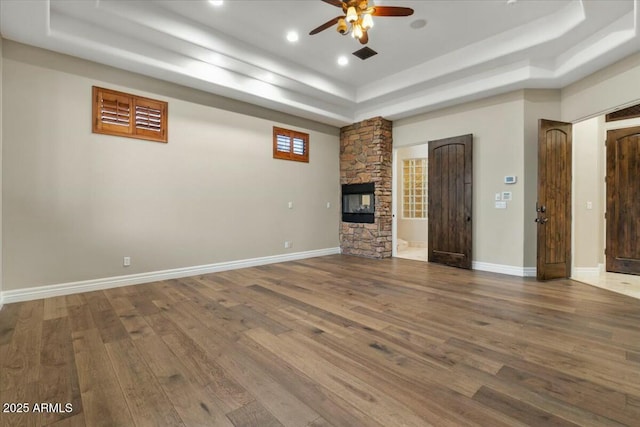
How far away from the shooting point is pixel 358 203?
6719mm

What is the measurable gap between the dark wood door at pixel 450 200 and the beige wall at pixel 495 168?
0.43 feet

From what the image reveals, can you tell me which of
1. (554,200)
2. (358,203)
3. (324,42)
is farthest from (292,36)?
(554,200)

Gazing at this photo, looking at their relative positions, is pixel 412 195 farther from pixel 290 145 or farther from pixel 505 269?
pixel 290 145

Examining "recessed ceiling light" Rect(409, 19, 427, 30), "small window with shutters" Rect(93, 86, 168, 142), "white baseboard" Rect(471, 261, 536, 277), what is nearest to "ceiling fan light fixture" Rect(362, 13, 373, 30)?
"recessed ceiling light" Rect(409, 19, 427, 30)

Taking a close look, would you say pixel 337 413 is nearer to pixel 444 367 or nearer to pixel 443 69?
pixel 444 367

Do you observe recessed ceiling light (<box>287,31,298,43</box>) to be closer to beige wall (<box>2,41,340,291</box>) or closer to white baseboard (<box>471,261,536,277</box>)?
beige wall (<box>2,41,340,291</box>)

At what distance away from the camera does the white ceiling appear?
10.9 ft

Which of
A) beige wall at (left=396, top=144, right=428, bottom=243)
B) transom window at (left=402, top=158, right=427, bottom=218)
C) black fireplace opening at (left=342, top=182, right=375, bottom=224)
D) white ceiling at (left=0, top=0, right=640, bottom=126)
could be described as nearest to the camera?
white ceiling at (left=0, top=0, right=640, bottom=126)

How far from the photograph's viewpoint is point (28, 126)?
3414 mm

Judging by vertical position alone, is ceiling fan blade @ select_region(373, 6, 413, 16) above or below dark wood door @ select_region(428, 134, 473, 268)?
above

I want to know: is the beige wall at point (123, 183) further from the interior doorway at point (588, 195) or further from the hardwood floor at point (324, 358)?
the interior doorway at point (588, 195)

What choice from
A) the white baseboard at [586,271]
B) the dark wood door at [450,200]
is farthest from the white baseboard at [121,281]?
the white baseboard at [586,271]

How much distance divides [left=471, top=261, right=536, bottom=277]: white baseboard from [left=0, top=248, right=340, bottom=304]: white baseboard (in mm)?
3581

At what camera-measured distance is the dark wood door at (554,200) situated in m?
4.48
